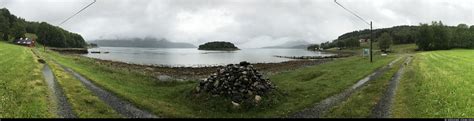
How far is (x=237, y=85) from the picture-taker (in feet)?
99.5

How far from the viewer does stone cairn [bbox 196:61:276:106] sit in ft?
95.4

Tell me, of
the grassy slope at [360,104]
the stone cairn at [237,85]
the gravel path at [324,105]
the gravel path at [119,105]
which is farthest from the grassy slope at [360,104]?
the gravel path at [119,105]

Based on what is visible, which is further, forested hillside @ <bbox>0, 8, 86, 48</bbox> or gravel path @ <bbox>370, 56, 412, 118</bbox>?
forested hillside @ <bbox>0, 8, 86, 48</bbox>

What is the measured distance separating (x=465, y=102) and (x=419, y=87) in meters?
7.90

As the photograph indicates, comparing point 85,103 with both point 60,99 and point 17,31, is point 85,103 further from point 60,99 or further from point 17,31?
point 17,31

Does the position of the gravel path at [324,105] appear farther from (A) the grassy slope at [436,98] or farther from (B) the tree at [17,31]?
(B) the tree at [17,31]

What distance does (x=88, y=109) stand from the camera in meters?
24.0

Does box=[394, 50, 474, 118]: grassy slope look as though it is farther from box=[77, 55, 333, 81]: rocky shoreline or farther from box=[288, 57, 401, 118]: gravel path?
box=[77, 55, 333, 81]: rocky shoreline

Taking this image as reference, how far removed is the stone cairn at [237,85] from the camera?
2906 centimetres

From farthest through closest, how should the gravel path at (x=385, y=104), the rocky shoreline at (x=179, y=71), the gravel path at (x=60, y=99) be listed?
1. the rocky shoreline at (x=179, y=71)
2. the gravel path at (x=385, y=104)
3. the gravel path at (x=60, y=99)

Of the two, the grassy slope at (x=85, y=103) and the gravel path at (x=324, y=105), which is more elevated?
the grassy slope at (x=85, y=103)

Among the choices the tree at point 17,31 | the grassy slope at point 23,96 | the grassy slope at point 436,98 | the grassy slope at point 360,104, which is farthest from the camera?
the tree at point 17,31

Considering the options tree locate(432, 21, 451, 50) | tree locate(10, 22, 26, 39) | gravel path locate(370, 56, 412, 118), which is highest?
tree locate(10, 22, 26, 39)

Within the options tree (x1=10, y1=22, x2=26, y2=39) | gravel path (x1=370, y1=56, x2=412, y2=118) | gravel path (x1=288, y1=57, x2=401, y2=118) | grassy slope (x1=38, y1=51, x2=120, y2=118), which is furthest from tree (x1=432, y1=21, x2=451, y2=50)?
tree (x1=10, y1=22, x2=26, y2=39)
